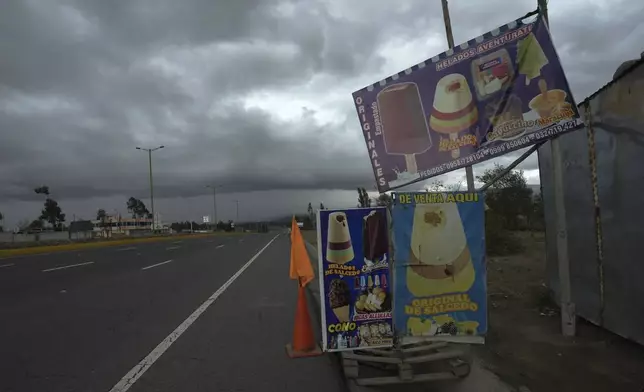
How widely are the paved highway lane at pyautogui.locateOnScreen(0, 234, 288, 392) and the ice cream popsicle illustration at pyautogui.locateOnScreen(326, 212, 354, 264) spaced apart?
269cm

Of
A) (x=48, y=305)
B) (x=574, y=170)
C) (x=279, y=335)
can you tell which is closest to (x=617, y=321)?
(x=574, y=170)

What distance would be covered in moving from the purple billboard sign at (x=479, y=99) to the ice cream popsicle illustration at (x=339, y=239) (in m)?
0.98

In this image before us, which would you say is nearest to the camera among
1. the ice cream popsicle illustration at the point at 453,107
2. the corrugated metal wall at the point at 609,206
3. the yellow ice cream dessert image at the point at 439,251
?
the corrugated metal wall at the point at 609,206

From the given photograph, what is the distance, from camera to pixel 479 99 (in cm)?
585

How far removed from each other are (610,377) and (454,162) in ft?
8.28

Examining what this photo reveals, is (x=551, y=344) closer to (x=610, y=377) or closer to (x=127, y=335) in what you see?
(x=610, y=377)

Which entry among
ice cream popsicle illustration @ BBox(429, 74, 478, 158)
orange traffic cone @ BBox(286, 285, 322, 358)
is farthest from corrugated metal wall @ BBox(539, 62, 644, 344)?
orange traffic cone @ BBox(286, 285, 322, 358)

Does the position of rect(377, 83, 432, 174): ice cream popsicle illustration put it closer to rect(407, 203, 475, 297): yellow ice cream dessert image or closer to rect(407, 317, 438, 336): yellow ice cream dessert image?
rect(407, 203, 475, 297): yellow ice cream dessert image

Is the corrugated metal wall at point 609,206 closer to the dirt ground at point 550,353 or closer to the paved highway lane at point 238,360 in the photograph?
the dirt ground at point 550,353

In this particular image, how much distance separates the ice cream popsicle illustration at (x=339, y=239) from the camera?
5480 mm

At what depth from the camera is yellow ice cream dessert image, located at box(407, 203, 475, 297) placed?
205 inches

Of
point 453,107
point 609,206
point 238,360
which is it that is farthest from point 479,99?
point 238,360

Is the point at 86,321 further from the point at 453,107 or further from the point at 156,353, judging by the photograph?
the point at 453,107

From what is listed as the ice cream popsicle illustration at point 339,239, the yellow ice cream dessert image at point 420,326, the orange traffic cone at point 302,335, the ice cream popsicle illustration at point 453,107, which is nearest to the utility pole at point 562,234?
the ice cream popsicle illustration at point 453,107
